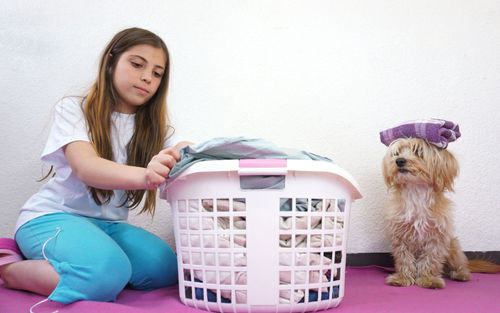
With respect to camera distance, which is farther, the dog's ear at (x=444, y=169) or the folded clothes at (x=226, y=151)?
the dog's ear at (x=444, y=169)

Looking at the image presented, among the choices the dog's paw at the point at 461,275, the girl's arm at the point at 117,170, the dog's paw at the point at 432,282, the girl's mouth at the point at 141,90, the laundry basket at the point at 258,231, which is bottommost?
the dog's paw at the point at 461,275

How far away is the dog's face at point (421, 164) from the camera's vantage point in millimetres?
1214

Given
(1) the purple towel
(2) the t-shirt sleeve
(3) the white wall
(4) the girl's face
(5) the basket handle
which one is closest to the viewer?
(5) the basket handle

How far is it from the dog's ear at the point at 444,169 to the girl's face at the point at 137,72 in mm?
925

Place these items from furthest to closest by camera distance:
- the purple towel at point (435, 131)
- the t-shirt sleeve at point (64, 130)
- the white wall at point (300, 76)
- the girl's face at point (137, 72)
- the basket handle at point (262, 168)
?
the white wall at point (300, 76)
the purple towel at point (435, 131)
the girl's face at point (137, 72)
the t-shirt sleeve at point (64, 130)
the basket handle at point (262, 168)

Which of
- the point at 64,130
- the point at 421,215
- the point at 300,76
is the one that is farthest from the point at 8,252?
the point at 421,215

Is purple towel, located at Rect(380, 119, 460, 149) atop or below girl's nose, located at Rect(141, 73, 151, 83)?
below

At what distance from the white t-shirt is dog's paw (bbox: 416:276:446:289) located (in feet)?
3.20

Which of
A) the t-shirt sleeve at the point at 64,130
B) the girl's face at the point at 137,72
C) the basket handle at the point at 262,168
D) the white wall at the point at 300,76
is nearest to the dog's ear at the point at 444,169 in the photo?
the white wall at the point at 300,76

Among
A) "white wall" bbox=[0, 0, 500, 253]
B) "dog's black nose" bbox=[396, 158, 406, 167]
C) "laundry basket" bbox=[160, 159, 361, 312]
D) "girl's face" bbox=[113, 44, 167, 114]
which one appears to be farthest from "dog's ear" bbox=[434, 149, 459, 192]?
"girl's face" bbox=[113, 44, 167, 114]

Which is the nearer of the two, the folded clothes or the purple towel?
the folded clothes

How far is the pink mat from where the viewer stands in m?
0.84

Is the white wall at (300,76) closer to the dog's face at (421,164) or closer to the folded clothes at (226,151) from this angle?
the dog's face at (421,164)

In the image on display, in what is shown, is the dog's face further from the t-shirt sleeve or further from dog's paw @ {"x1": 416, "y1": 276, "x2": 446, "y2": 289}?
the t-shirt sleeve
